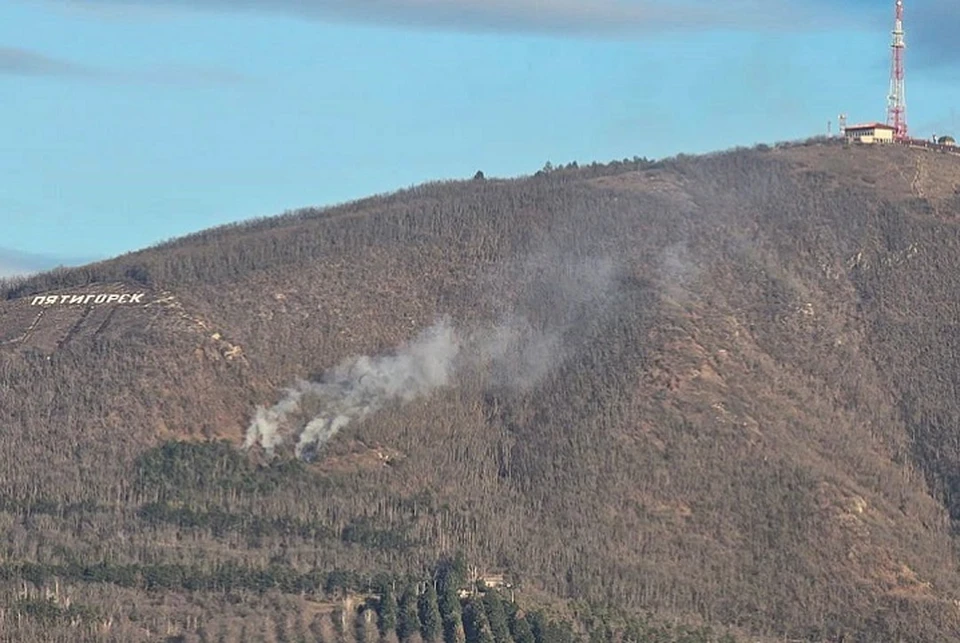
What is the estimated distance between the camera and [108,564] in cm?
19850

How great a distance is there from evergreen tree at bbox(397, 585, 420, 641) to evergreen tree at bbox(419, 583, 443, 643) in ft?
1.45

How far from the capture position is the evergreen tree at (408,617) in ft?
621

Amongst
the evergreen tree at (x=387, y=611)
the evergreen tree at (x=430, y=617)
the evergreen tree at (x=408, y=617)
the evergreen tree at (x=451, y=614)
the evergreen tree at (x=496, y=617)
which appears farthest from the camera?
the evergreen tree at (x=387, y=611)

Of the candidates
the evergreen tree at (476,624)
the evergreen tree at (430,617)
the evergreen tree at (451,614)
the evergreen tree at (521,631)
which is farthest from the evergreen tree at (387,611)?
the evergreen tree at (521,631)

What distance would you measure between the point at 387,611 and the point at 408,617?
6.03ft

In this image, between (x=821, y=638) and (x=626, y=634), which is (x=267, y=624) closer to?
(x=626, y=634)

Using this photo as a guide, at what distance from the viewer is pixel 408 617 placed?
191 meters

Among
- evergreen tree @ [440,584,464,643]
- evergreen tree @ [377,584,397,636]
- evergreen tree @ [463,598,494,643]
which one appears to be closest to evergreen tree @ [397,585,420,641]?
evergreen tree @ [377,584,397,636]

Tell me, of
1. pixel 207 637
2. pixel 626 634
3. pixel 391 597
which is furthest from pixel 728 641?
pixel 207 637

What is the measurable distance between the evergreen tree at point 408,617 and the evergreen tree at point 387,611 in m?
0.44

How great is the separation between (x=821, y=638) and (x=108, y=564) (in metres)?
49.6

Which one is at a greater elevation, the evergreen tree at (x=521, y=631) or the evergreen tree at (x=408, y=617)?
the evergreen tree at (x=408, y=617)

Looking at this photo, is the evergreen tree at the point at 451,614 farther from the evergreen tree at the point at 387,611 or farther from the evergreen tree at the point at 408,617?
the evergreen tree at the point at 387,611

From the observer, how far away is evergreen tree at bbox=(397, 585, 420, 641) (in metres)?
189
